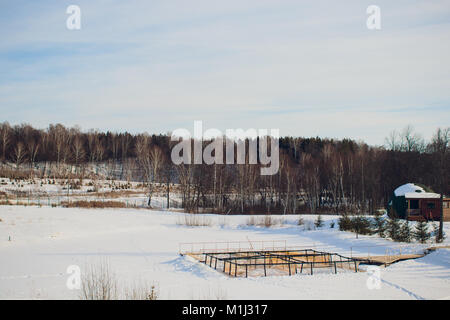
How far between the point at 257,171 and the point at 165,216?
20.9 m

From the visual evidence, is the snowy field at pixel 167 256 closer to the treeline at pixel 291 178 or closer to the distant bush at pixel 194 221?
the distant bush at pixel 194 221

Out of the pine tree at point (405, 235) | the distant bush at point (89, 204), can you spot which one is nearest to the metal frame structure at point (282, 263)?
the pine tree at point (405, 235)

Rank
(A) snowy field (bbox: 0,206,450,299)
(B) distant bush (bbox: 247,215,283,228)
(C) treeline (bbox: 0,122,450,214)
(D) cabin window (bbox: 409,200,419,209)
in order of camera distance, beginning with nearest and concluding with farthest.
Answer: (A) snowy field (bbox: 0,206,450,299)
(D) cabin window (bbox: 409,200,419,209)
(B) distant bush (bbox: 247,215,283,228)
(C) treeline (bbox: 0,122,450,214)

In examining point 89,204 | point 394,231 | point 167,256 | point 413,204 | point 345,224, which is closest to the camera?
point 167,256

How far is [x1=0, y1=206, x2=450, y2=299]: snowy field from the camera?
12.9 metres

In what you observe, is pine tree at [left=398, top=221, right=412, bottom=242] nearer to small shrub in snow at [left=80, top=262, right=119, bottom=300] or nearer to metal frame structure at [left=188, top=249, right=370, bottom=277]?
metal frame structure at [left=188, top=249, right=370, bottom=277]

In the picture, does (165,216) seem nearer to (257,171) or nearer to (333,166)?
(257,171)

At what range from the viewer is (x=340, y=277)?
50.4 feet

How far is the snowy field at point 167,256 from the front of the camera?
12.9 m

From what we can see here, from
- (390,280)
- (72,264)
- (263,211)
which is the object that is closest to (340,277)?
(390,280)

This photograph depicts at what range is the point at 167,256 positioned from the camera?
20266mm

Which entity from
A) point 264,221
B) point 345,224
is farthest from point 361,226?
point 264,221

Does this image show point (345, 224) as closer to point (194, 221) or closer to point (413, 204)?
point (413, 204)

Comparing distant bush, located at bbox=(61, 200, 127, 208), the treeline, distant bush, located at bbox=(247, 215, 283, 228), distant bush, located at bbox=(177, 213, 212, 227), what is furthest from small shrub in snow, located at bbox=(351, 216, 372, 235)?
distant bush, located at bbox=(61, 200, 127, 208)
